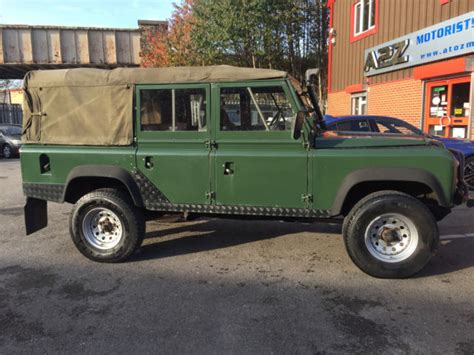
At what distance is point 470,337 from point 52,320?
3.32 m

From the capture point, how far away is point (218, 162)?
460 cm

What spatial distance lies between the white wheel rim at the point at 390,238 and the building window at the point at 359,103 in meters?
11.7

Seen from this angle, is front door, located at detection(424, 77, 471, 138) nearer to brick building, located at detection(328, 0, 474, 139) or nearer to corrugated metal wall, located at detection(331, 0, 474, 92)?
brick building, located at detection(328, 0, 474, 139)

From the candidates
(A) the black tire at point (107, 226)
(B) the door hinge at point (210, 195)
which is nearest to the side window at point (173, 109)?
(B) the door hinge at point (210, 195)

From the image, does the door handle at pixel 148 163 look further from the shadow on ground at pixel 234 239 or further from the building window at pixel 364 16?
the building window at pixel 364 16

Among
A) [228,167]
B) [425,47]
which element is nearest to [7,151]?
[425,47]

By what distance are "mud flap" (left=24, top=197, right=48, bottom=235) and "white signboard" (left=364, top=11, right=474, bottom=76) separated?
31.0 feet

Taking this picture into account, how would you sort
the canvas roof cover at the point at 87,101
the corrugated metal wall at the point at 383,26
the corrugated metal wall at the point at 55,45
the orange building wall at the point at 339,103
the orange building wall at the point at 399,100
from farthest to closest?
the corrugated metal wall at the point at 55,45
the orange building wall at the point at 339,103
the orange building wall at the point at 399,100
the corrugated metal wall at the point at 383,26
the canvas roof cover at the point at 87,101

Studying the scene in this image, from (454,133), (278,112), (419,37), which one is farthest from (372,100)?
(278,112)

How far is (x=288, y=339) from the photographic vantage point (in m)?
3.24

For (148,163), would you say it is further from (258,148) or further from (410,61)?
(410,61)

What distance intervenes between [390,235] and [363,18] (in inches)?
508

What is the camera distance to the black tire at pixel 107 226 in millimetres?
4832

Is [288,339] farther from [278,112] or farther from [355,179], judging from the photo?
[278,112]
